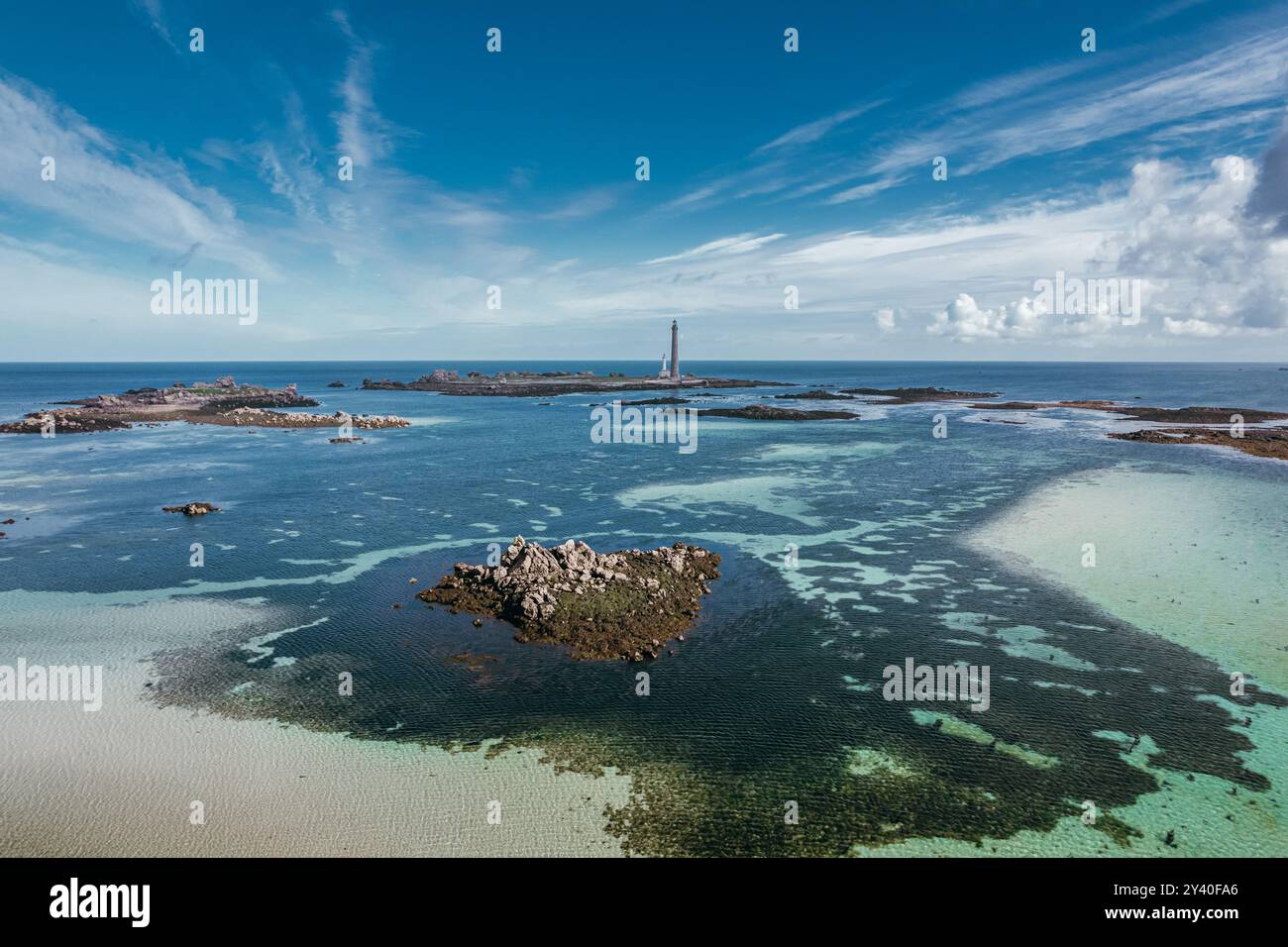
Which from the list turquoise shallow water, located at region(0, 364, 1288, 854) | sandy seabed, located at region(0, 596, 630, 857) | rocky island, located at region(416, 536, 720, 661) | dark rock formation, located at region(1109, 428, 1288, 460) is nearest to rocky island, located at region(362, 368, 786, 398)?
turquoise shallow water, located at region(0, 364, 1288, 854)

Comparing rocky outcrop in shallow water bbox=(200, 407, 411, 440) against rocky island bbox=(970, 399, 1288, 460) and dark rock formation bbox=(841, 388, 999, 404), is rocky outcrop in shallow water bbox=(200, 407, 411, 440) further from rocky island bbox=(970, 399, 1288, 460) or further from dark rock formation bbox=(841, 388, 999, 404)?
dark rock formation bbox=(841, 388, 999, 404)

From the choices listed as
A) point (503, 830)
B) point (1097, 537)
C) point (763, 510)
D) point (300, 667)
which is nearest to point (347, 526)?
point (300, 667)

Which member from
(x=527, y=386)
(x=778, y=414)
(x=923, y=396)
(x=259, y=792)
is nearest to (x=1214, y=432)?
(x=778, y=414)

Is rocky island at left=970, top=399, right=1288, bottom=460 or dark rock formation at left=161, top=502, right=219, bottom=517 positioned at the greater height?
rocky island at left=970, top=399, right=1288, bottom=460

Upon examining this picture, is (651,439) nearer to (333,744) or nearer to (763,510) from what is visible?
(763,510)

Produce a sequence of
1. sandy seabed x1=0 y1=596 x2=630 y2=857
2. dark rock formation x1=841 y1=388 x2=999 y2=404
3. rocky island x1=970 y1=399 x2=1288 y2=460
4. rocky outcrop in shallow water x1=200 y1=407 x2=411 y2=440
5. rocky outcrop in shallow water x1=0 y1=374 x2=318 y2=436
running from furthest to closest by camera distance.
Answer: dark rock formation x1=841 y1=388 x2=999 y2=404
rocky outcrop in shallow water x1=200 y1=407 x2=411 y2=440
rocky outcrop in shallow water x1=0 y1=374 x2=318 y2=436
rocky island x1=970 y1=399 x2=1288 y2=460
sandy seabed x1=0 y1=596 x2=630 y2=857

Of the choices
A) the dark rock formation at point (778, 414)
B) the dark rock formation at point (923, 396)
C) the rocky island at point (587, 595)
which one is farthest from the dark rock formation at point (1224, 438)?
the rocky island at point (587, 595)
